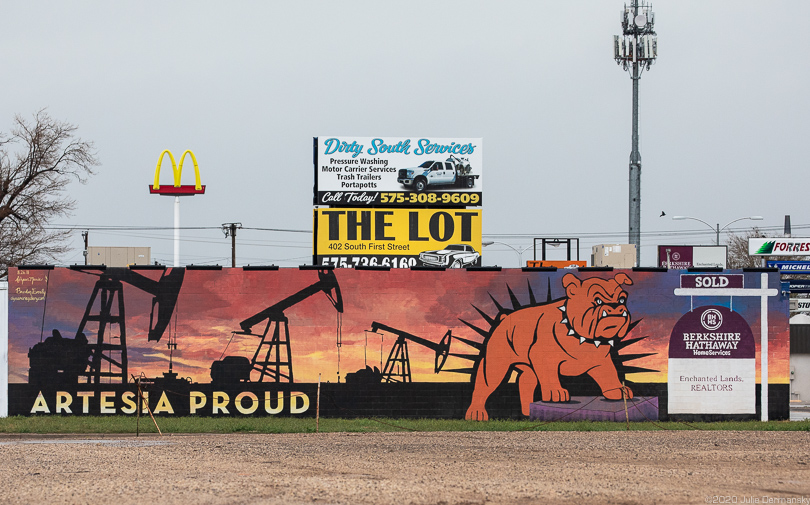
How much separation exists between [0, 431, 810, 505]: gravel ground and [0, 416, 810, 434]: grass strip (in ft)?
5.19

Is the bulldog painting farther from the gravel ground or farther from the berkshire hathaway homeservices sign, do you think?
the gravel ground

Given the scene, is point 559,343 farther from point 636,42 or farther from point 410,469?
point 636,42

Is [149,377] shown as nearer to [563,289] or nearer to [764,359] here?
[563,289]

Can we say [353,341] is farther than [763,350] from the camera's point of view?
No

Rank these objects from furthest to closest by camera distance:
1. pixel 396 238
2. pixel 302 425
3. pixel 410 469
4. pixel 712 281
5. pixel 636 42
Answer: pixel 636 42 → pixel 396 238 → pixel 712 281 → pixel 302 425 → pixel 410 469

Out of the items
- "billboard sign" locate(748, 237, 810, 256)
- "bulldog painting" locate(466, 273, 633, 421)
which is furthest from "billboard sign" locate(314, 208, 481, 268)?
"billboard sign" locate(748, 237, 810, 256)

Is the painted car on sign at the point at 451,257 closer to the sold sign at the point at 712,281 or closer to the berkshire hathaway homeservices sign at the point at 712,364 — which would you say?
the sold sign at the point at 712,281

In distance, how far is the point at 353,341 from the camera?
25.6m

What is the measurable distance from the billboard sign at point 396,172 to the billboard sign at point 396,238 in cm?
51

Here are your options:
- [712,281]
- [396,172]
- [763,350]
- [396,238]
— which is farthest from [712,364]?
[396,172]

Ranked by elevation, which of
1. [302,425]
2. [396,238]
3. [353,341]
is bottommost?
[302,425]

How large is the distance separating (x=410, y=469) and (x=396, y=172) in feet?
54.5

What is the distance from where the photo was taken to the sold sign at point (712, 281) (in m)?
25.9

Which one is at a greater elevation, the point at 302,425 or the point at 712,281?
the point at 712,281
